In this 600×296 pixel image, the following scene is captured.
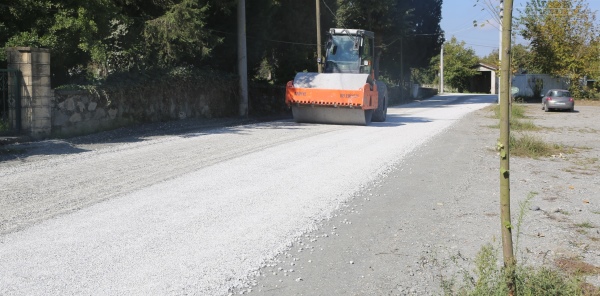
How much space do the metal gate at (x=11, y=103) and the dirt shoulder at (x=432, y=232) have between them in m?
9.44

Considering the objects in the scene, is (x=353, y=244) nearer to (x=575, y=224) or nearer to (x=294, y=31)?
(x=575, y=224)

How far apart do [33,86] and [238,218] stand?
32.4ft

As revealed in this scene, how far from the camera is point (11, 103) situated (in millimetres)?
15242

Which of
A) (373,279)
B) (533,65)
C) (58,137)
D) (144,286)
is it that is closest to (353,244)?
(373,279)

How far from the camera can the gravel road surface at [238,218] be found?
5.78 m

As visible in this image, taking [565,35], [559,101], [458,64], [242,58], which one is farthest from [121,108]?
[458,64]

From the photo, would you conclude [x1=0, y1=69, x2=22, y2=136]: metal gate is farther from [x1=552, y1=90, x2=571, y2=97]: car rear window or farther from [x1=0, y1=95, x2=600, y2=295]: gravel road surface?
[x1=552, y1=90, x2=571, y2=97]: car rear window

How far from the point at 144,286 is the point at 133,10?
67.8ft

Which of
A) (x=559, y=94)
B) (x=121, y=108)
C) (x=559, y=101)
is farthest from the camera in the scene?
(x=559, y=94)

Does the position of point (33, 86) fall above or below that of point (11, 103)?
above

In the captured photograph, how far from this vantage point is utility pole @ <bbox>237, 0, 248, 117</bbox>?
87.7 ft

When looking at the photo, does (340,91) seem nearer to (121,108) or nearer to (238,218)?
(121,108)

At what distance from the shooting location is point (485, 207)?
9125mm

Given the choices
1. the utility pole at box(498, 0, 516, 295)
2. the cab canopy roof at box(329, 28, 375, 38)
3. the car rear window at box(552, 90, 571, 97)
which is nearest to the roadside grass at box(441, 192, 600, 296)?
the utility pole at box(498, 0, 516, 295)
